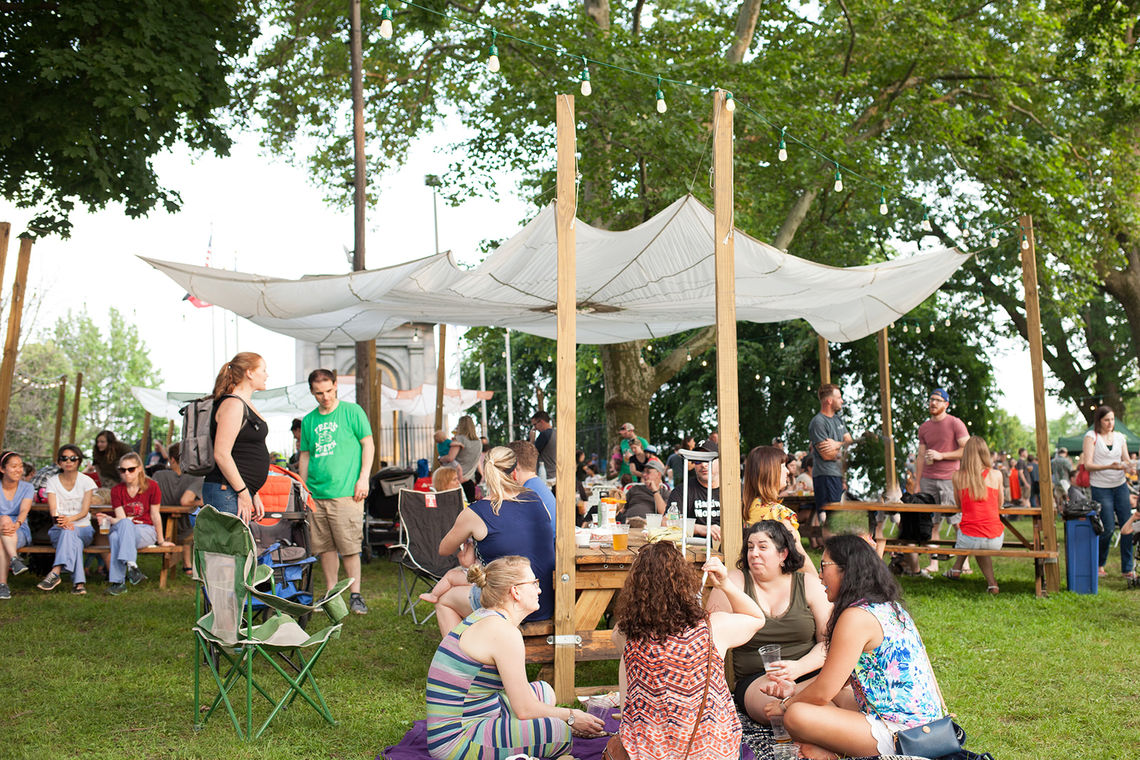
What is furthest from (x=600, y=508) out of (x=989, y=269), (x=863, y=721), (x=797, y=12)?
(x=989, y=269)

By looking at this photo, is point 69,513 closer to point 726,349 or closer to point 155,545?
point 155,545

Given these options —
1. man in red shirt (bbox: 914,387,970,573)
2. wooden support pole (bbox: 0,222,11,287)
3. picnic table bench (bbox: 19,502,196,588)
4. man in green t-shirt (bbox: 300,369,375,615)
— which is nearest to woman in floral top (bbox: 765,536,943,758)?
man in green t-shirt (bbox: 300,369,375,615)

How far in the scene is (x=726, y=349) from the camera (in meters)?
4.55

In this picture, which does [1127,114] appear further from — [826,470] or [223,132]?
[223,132]

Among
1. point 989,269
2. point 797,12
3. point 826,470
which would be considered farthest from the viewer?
point 989,269

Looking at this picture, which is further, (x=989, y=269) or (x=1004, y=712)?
(x=989, y=269)

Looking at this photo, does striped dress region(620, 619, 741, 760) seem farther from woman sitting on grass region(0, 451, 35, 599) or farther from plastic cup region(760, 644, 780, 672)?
woman sitting on grass region(0, 451, 35, 599)

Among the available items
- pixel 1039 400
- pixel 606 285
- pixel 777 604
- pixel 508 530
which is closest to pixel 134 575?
pixel 606 285

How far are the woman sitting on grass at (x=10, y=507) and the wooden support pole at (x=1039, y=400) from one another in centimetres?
839

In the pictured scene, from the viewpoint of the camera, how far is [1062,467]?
1469 centimetres

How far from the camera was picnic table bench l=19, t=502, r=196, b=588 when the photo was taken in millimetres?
7938

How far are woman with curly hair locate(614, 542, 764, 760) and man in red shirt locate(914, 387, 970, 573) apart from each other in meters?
5.96

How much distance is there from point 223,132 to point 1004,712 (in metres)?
8.43

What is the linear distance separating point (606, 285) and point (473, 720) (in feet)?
14.4
